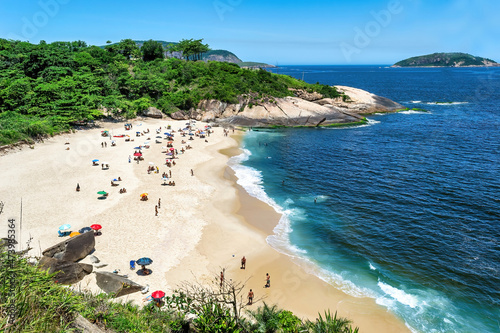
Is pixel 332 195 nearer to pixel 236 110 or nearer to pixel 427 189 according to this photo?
pixel 427 189

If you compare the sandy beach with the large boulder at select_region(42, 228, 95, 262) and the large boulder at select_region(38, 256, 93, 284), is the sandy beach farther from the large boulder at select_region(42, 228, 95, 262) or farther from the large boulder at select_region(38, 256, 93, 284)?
the large boulder at select_region(42, 228, 95, 262)

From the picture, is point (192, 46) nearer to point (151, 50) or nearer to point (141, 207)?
point (151, 50)

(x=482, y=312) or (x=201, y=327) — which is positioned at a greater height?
(x=201, y=327)

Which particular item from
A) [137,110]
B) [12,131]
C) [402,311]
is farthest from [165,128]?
[402,311]

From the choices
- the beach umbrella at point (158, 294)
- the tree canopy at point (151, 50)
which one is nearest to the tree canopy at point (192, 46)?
the tree canopy at point (151, 50)

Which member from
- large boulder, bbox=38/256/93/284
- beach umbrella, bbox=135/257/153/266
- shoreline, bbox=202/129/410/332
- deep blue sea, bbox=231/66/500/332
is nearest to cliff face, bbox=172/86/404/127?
deep blue sea, bbox=231/66/500/332

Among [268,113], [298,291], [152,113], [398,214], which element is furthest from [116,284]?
[268,113]
